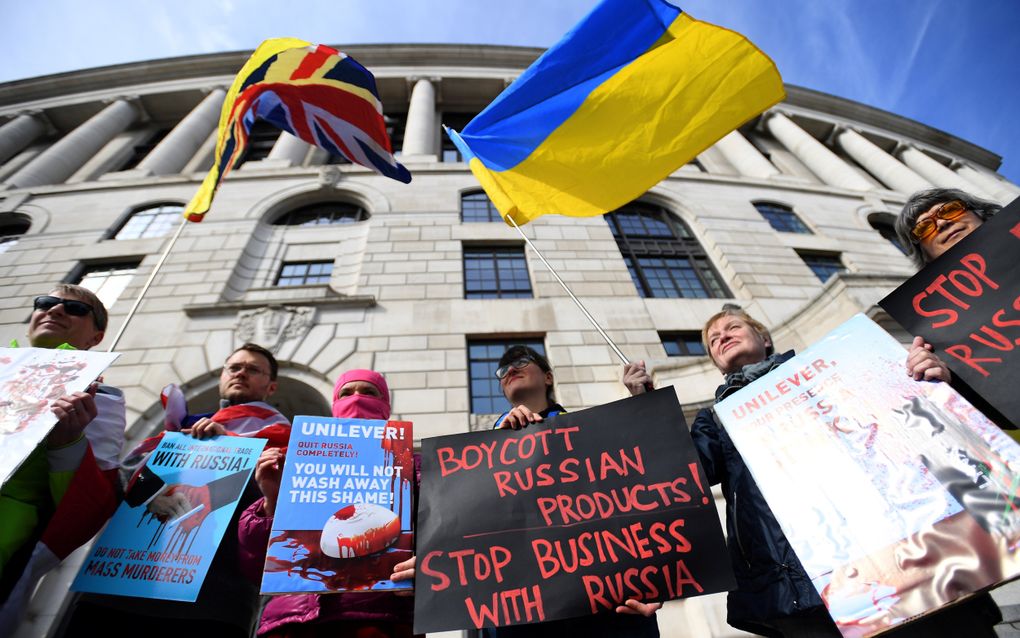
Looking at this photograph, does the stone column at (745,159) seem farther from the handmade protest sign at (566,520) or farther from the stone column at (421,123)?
the handmade protest sign at (566,520)

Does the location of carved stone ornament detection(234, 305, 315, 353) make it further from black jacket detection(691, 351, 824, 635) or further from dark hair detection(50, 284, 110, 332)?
black jacket detection(691, 351, 824, 635)

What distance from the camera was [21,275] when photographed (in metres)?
10.9

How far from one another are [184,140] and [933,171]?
1481 inches

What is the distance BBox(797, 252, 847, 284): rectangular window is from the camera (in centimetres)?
1373

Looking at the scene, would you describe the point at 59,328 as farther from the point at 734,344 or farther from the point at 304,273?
the point at 304,273

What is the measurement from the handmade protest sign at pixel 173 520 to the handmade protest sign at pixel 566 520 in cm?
129

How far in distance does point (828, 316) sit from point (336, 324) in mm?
9238

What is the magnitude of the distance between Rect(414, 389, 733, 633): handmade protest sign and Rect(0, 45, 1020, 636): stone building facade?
11.0ft

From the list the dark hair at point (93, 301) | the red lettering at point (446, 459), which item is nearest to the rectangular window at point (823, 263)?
the red lettering at point (446, 459)

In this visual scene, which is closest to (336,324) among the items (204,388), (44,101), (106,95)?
(204,388)

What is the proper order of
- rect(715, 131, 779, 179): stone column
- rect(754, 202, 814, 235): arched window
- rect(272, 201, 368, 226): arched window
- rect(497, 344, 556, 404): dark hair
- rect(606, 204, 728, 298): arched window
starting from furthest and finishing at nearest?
rect(715, 131, 779, 179): stone column
rect(754, 202, 814, 235): arched window
rect(272, 201, 368, 226): arched window
rect(606, 204, 728, 298): arched window
rect(497, 344, 556, 404): dark hair

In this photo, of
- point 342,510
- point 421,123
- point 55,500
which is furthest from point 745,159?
point 55,500

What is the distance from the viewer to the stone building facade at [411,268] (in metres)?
8.44

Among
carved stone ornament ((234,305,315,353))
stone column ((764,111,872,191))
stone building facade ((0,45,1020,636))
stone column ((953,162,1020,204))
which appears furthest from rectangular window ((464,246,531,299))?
stone column ((953,162,1020,204))
